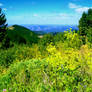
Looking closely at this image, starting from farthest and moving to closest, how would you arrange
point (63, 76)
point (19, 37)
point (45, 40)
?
point (19, 37) → point (45, 40) → point (63, 76)

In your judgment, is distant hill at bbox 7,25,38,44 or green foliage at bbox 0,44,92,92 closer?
green foliage at bbox 0,44,92,92

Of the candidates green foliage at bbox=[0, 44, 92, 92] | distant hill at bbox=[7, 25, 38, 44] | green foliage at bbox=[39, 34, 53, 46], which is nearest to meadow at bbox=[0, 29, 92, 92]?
green foliage at bbox=[0, 44, 92, 92]

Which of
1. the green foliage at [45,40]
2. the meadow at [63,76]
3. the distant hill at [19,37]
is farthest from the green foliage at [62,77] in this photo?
the distant hill at [19,37]

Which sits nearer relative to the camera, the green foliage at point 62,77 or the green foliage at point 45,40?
the green foliage at point 62,77

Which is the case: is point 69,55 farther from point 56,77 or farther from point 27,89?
point 27,89

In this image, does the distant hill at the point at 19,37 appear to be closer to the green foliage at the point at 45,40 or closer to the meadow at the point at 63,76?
the green foliage at the point at 45,40

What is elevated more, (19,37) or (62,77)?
(19,37)

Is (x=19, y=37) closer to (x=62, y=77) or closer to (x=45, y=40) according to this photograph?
(x=45, y=40)

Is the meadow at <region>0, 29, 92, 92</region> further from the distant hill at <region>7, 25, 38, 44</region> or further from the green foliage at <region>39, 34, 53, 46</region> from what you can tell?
the distant hill at <region>7, 25, 38, 44</region>

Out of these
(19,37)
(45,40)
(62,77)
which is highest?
(19,37)

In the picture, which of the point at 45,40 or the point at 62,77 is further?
the point at 45,40

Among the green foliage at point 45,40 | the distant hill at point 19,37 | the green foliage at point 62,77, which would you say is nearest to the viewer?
the green foliage at point 62,77

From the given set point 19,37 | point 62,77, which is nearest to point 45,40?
point 62,77

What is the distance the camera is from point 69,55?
4.28m
